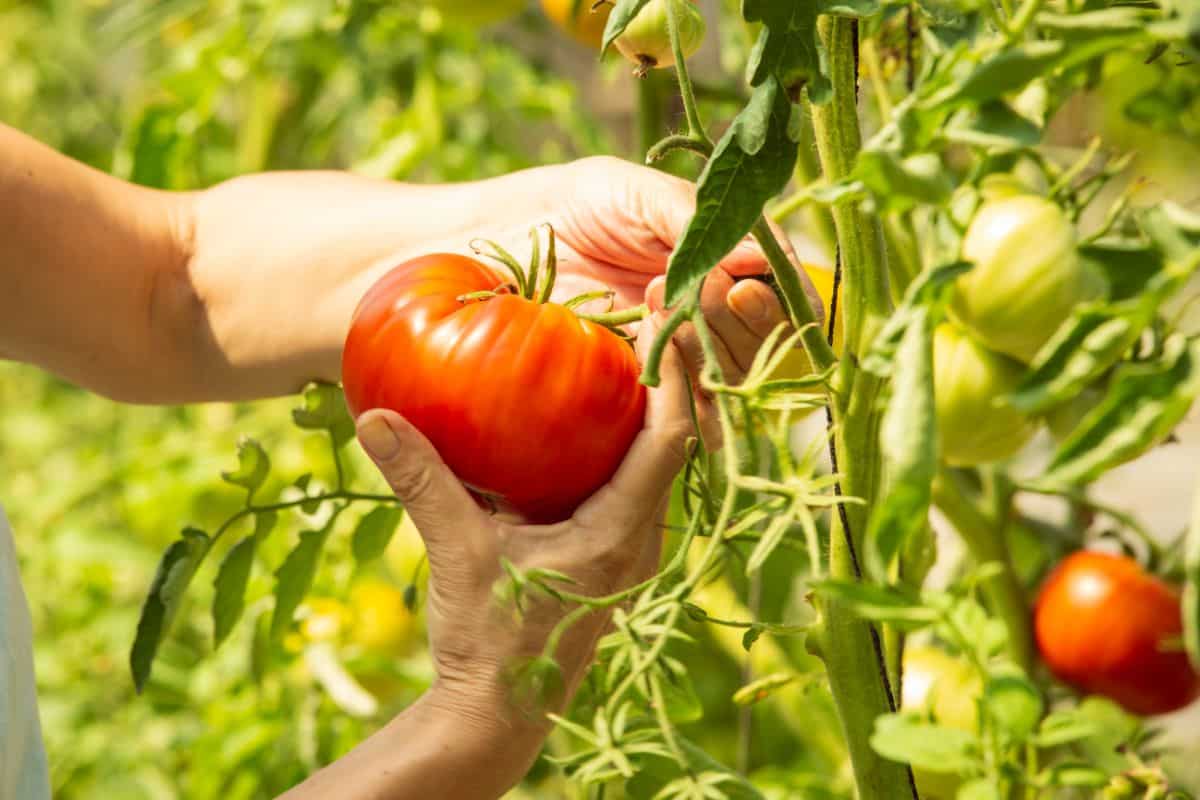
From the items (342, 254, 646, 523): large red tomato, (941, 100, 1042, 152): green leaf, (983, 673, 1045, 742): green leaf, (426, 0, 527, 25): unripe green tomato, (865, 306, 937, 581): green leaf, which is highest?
(941, 100, 1042, 152): green leaf

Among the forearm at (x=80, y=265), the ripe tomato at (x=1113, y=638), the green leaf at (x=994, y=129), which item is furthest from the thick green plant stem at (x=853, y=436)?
the forearm at (x=80, y=265)

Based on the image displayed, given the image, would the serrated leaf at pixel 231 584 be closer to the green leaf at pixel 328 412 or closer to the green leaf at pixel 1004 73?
Result: the green leaf at pixel 328 412

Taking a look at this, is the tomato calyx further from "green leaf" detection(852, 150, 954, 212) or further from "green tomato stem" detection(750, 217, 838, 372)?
"green leaf" detection(852, 150, 954, 212)

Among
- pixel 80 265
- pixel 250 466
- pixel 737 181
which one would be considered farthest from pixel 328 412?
pixel 737 181

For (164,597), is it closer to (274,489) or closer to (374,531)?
(374,531)

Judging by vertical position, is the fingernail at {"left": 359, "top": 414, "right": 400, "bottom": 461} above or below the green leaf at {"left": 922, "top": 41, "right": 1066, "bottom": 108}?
below

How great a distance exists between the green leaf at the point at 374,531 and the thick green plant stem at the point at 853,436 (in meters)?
0.27

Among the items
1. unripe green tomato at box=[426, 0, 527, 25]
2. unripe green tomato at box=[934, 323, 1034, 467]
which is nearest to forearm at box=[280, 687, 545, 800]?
unripe green tomato at box=[934, 323, 1034, 467]

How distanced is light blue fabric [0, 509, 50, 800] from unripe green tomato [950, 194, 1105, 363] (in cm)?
50

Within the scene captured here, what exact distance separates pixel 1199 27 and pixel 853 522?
0.81ft

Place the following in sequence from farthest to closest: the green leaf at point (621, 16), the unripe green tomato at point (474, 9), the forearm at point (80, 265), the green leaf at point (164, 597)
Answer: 1. the unripe green tomato at point (474, 9)
2. the forearm at point (80, 265)
3. the green leaf at point (164, 597)
4. the green leaf at point (621, 16)

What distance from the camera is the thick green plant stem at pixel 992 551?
0.76 metres

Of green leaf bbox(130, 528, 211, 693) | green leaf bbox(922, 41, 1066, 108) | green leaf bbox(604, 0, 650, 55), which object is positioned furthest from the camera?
green leaf bbox(130, 528, 211, 693)

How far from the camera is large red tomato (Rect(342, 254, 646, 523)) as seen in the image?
1.70ft
